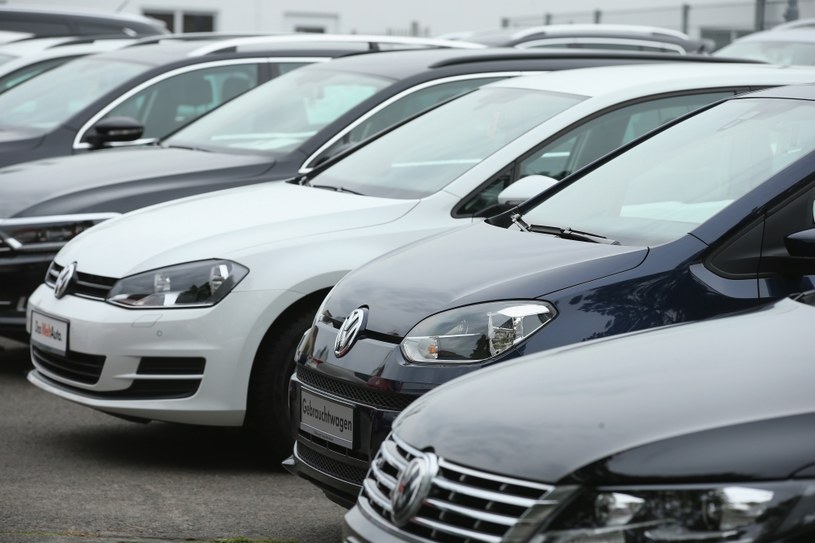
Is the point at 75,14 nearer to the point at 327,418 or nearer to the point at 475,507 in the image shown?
the point at 327,418

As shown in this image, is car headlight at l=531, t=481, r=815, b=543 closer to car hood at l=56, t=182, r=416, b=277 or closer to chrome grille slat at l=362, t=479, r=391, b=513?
chrome grille slat at l=362, t=479, r=391, b=513

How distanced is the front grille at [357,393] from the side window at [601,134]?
1.56m

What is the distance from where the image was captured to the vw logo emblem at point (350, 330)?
14.7ft

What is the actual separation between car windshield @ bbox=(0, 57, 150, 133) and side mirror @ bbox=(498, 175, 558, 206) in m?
5.42

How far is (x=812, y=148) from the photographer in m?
4.44

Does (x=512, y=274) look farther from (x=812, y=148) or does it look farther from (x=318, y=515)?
(x=318, y=515)

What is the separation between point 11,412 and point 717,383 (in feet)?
16.3

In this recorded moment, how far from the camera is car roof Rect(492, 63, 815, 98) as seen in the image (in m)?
6.23

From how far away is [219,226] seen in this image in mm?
5867

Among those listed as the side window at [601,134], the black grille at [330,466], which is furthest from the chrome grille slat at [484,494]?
the side window at [601,134]

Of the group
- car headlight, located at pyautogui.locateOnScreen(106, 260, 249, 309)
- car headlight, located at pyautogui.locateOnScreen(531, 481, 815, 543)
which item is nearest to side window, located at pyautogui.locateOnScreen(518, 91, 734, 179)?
car headlight, located at pyautogui.locateOnScreen(106, 260, 249, 309)

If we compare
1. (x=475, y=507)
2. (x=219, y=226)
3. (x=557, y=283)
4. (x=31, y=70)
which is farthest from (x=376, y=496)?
→ (x=31, y=70)

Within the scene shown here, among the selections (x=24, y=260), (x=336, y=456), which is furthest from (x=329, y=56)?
(x=336, y=456)

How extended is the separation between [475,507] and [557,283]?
1.66 meters
